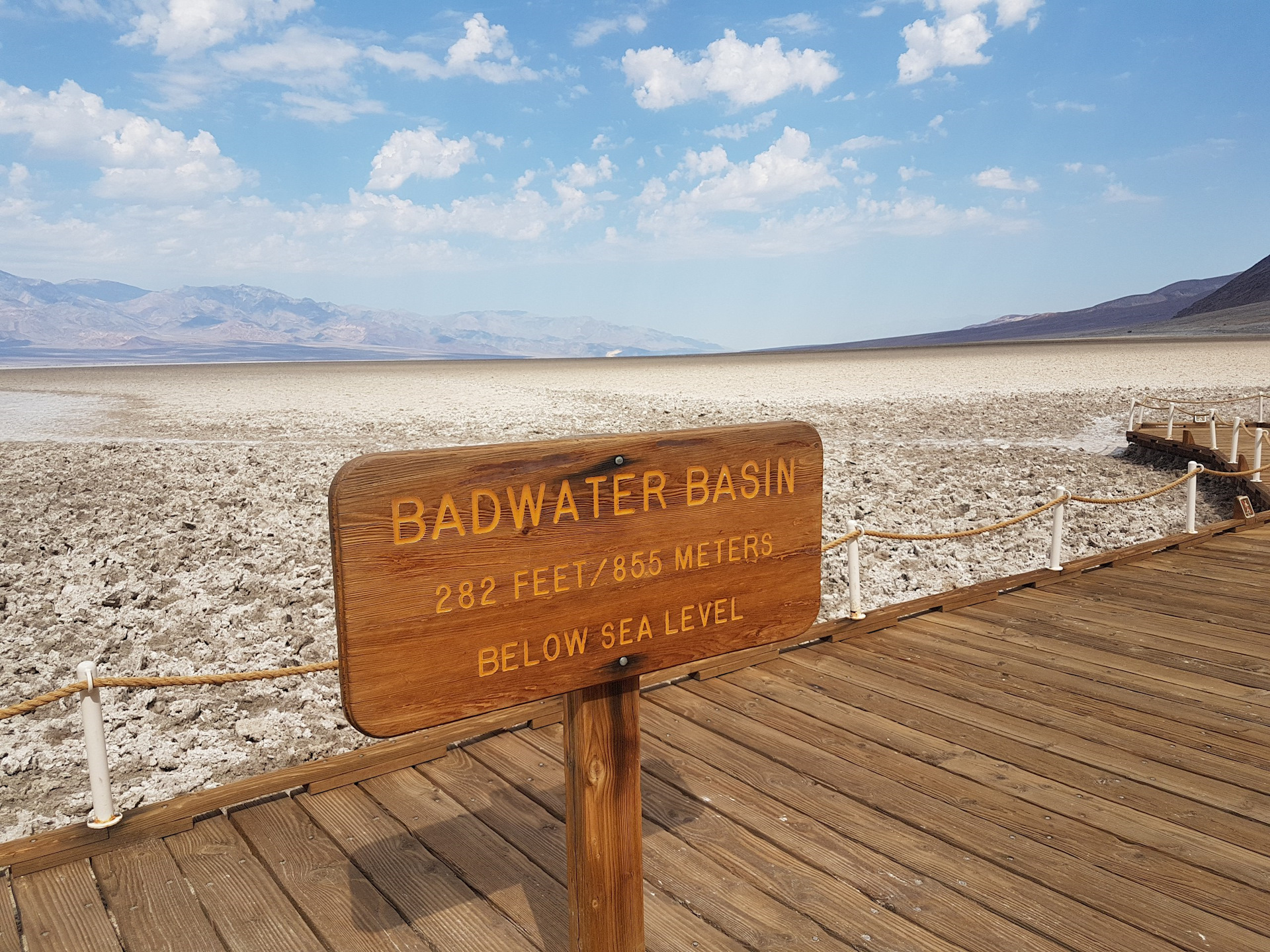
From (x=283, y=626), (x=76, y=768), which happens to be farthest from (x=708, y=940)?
(x=283, y=626)

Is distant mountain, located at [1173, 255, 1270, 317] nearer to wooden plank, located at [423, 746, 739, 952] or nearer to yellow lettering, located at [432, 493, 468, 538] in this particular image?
wooden plank, located at [423, 746, 739, 952]

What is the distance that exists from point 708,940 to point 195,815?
207 centimetres

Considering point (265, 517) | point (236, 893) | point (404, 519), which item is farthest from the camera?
point (265, 517)

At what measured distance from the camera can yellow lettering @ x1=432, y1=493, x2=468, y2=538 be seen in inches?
79.8

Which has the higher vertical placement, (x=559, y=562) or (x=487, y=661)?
(x=559, y=562)

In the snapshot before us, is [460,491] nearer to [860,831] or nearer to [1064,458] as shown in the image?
[860,831]

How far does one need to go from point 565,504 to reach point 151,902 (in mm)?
2229

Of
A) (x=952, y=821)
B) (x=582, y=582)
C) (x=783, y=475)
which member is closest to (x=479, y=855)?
(x=582, y=582)

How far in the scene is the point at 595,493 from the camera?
223 centimetres

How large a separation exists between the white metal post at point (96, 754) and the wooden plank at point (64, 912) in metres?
0.16

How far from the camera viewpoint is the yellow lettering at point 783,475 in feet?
8.36

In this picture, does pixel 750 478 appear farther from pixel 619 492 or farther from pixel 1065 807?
pixel 1065 807

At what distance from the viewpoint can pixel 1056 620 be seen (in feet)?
20.0

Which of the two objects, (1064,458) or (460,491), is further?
(1064,458)
